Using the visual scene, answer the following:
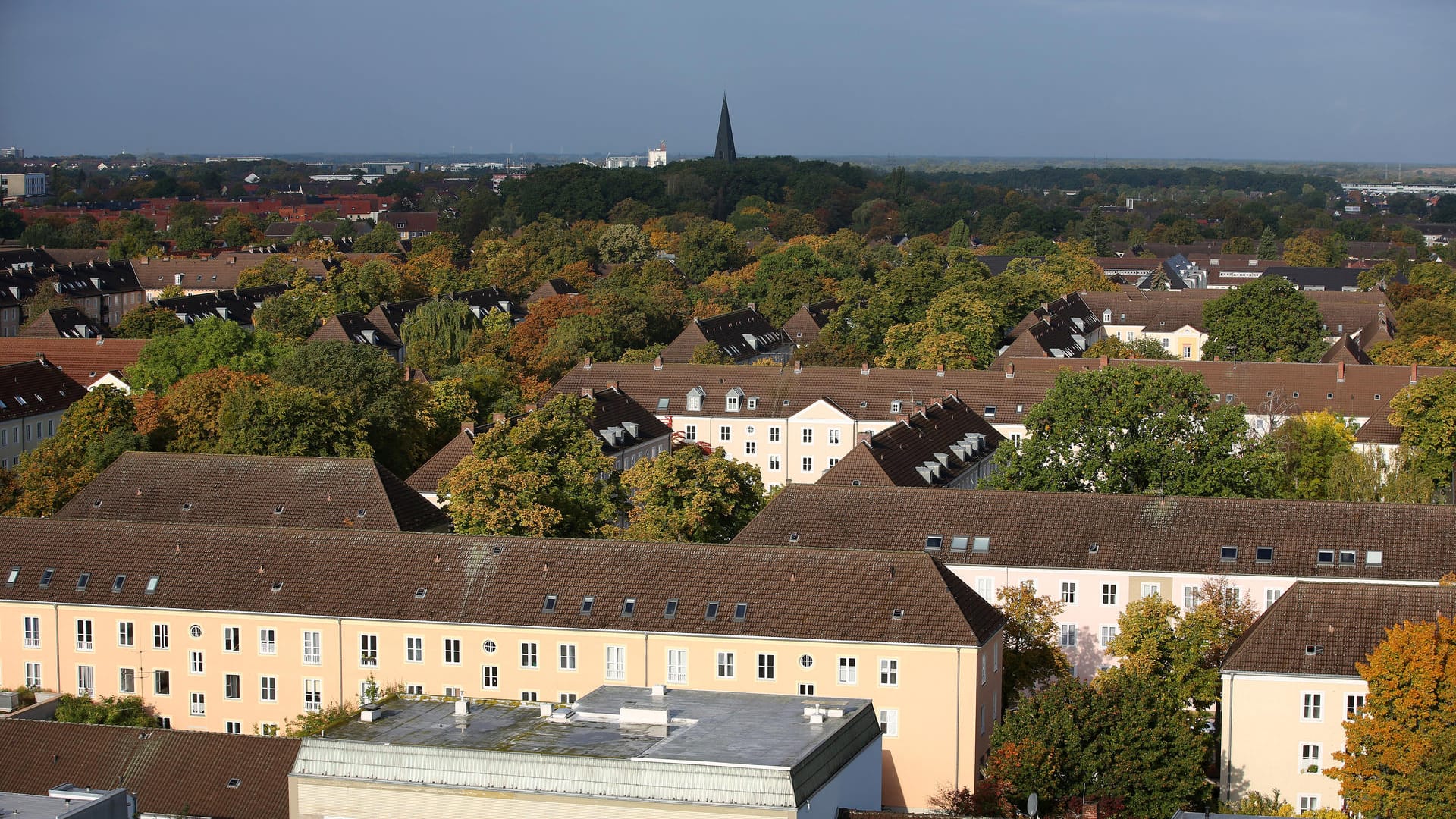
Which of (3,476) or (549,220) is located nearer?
(3,476)

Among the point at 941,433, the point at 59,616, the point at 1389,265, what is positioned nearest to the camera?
the point at 59,616

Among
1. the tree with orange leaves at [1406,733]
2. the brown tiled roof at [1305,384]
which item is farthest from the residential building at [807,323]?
the tree with orange leaves at [1406,733]

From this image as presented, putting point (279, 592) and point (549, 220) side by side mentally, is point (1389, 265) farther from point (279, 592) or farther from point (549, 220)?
point (279, 592)

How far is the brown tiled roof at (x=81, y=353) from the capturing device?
8250 cm

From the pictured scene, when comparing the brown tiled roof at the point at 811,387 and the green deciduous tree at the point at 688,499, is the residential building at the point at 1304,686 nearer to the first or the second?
the green deciduous tree at the point at 688,499

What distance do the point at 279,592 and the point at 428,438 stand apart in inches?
914

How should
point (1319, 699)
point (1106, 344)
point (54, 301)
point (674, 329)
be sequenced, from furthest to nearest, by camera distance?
point (54, 301)
point (674, 329)
point (1106, 344)
point (1319, 699)

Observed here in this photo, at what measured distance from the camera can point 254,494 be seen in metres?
50.4

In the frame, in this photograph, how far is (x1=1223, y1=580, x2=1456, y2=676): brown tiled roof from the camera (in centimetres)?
3634

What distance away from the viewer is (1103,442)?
52594mm

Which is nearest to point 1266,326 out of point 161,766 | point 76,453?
Result: point 76,453

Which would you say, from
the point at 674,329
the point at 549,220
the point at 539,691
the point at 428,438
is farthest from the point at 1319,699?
the point at 549,220

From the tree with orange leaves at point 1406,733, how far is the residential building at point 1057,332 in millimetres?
50009

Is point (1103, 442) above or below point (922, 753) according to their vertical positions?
above
